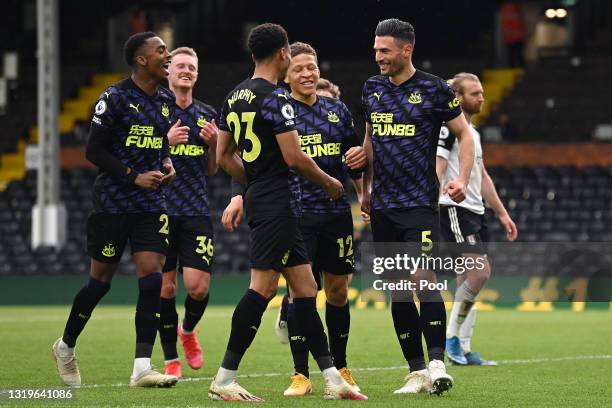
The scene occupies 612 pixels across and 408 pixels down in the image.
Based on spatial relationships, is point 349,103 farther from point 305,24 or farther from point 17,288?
point 17,288

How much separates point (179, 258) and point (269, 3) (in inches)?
914

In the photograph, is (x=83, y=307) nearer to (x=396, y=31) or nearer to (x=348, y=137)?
(x=348, y=137)

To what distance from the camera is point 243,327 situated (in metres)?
7.14

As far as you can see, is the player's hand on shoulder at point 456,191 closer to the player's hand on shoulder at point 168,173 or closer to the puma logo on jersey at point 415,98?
the puma logo on jersey at point 415,98

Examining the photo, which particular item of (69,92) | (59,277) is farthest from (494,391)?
(69,92)

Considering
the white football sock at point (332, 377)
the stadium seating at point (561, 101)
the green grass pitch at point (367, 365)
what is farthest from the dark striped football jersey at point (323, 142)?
the stadium seating at point (561, 101)

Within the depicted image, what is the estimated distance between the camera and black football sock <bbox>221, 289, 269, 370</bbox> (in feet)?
23.4

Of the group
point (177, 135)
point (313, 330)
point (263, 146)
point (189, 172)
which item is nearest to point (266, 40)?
point (263, 146)

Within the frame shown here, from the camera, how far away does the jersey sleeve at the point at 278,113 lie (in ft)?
23.2

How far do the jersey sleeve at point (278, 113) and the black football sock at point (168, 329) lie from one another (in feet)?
8.07

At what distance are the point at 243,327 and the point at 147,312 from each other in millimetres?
1077

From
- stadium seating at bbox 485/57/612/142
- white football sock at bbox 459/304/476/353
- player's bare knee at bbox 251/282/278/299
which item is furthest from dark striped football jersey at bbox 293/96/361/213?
stadium seating at bbox 485/57/612/142

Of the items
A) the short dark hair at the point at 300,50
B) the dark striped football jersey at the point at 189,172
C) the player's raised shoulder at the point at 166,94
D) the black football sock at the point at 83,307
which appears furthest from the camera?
the dark striped football jersey at the point at 189,172

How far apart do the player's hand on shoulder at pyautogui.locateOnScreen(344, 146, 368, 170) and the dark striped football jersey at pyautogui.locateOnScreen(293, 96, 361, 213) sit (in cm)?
22
